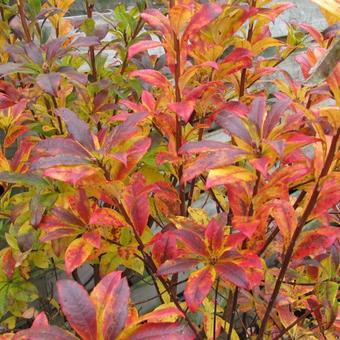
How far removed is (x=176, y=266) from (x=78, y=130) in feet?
0.86

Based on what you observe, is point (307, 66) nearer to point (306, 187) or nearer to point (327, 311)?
point (306, 187)

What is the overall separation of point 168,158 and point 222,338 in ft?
1.47

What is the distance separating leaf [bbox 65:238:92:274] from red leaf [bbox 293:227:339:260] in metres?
0.36

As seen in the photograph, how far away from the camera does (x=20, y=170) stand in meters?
1.05

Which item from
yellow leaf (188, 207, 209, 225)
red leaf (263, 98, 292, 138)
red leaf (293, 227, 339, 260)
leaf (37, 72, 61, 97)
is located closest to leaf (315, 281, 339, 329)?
red leaf (293, 227, 339, 260)

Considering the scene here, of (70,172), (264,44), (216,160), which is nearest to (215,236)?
(216,160)

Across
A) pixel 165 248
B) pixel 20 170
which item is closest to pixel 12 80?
pixel 20 170

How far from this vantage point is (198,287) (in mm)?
733

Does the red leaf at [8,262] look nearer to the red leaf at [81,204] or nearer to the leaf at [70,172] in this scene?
the red leaf at [81,204]

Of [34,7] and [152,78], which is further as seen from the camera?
[34,7]

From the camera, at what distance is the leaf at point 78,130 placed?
736 millimetres

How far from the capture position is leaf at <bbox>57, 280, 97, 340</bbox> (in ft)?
1.90

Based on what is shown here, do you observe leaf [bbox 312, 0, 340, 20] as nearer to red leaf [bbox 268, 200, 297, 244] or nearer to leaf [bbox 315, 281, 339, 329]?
red leaf [bbox 268, 200, 297, 244]

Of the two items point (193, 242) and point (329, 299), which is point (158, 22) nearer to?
point (193, 242)
